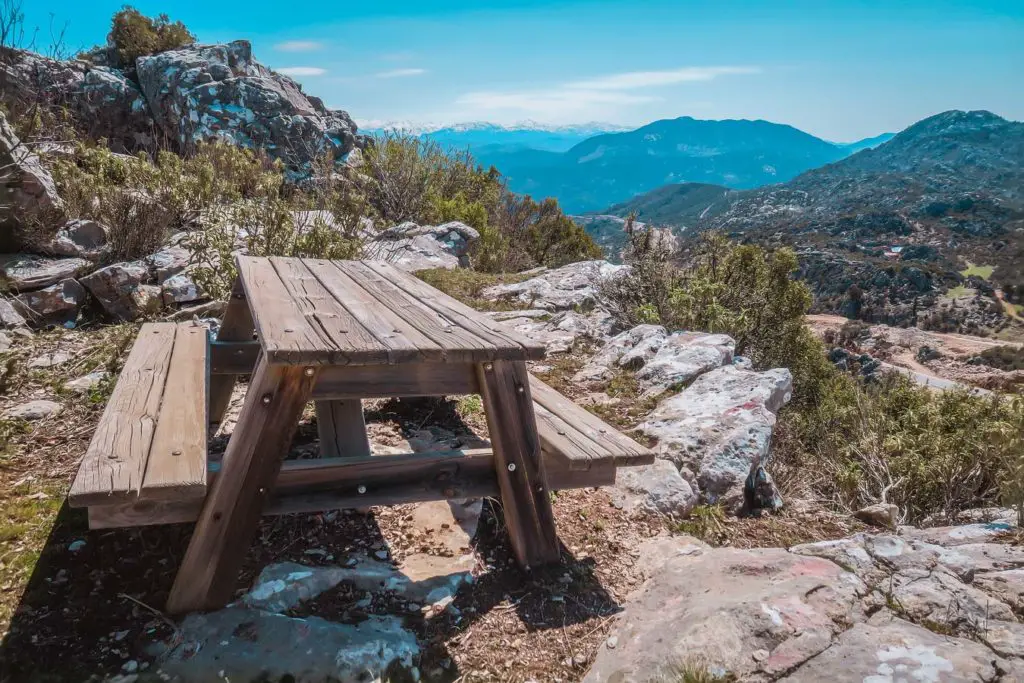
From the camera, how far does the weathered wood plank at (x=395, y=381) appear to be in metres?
1.84

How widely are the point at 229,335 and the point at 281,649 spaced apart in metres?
2.00

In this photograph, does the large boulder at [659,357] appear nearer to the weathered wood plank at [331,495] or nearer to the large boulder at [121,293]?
the weathered wood plank at [331,495]

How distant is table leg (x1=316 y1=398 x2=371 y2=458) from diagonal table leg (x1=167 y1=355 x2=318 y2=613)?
0.66 metres

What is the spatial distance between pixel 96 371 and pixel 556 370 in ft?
10.5

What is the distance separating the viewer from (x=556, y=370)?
15.9ft

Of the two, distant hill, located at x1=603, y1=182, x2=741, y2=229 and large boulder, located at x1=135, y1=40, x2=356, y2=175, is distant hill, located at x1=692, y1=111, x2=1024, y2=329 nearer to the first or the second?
distant hill, located at x1=603, y1=182, x2=741, y2=229

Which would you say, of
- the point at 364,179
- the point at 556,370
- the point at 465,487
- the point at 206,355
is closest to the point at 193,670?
the point at 465,487

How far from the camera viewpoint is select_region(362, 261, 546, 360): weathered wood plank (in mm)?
1866

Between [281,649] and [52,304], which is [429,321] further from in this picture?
[52,304]

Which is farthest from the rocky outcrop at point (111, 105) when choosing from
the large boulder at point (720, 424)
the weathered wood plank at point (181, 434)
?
the large boulder at point (720, 424)

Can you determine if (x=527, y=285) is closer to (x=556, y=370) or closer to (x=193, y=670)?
(x=556, y=370)

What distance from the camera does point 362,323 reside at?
6.49 ft

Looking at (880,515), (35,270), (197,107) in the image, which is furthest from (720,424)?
(197,107)

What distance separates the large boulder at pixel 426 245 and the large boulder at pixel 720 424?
4755mm
